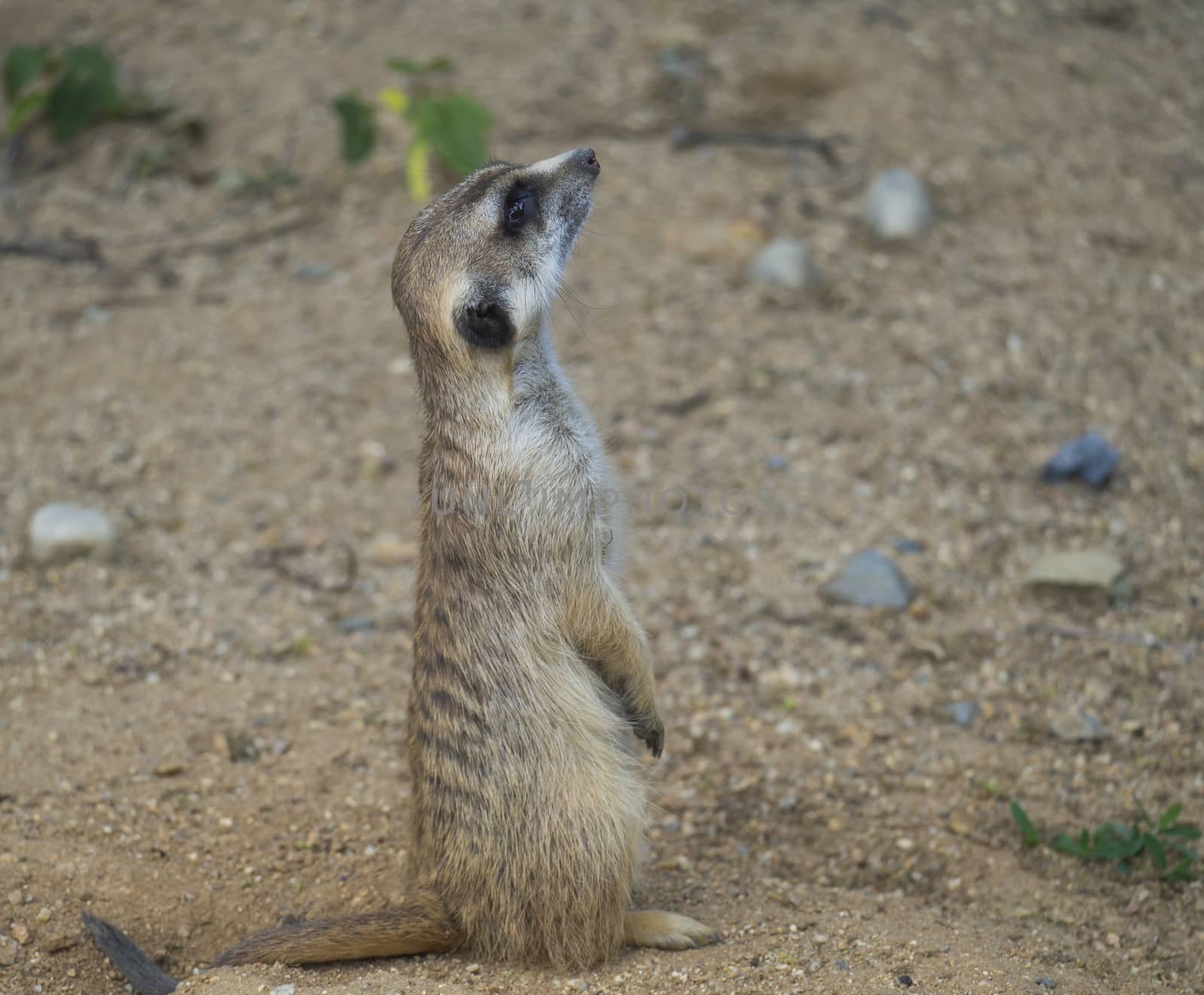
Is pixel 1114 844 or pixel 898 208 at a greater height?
pixel 898 208

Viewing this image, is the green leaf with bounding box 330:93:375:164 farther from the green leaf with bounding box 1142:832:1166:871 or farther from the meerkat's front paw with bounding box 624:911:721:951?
the green leaf with bounding box 1142:832:1166:871

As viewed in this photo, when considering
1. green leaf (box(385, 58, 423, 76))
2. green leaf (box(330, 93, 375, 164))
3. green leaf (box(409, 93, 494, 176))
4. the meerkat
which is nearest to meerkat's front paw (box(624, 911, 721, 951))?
the meerkat

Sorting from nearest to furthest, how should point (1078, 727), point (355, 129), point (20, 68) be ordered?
point (1078, 727) → point (355, 129) → point (20, 68)

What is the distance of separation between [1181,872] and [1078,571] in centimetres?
103

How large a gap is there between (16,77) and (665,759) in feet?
13.4

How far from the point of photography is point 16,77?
5.18 m

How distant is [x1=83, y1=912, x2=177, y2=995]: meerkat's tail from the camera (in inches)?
90.4

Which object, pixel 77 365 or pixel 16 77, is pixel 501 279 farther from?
pixel 16 77

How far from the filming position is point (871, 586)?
11.8ft

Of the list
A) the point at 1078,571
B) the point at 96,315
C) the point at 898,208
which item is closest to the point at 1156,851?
the point at 1078,571

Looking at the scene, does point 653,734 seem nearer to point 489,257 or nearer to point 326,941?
point 326,941

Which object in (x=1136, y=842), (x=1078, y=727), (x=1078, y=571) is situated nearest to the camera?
(x=1136, y=842)

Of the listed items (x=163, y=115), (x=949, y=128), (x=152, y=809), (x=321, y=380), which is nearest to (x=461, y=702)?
(x=152, y=809)

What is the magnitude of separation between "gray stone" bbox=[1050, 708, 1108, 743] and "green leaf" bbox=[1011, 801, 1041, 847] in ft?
1.13
